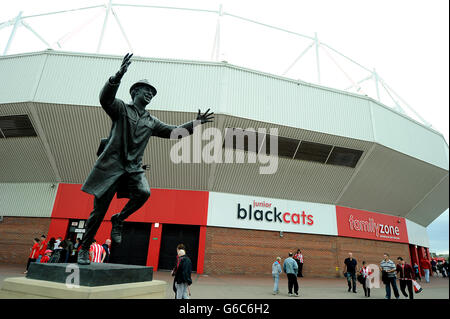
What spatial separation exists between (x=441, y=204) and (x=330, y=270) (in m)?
15.0

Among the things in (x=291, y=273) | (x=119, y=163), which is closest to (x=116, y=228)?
(x=119, y=163)

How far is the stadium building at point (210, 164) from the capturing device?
1382 centimetres

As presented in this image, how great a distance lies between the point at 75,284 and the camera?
2762 mm

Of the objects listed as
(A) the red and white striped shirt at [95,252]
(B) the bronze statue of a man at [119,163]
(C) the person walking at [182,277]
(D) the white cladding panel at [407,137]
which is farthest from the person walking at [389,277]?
(A) the red and white striped shirt at [95,252]

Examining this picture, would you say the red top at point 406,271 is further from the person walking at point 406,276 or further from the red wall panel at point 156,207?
the red wall panel at point 156,207

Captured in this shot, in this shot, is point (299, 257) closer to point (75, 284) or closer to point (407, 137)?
point (407, 137)

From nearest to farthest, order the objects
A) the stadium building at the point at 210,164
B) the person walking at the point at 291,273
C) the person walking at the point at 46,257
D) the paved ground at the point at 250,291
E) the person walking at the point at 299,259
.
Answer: the paved ground at the point at 250,291, the person walking at the point at 291,273, the person walking at the point at 46,257, the stadium building at the point at 210,164, the person walking at the point at 299,259

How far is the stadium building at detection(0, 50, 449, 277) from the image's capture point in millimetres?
13820

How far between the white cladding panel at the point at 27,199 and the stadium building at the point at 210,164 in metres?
0.06

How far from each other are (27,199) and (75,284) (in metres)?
16.3

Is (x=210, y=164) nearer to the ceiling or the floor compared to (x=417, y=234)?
nearer to the ceiling

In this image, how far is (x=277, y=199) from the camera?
54.5ft

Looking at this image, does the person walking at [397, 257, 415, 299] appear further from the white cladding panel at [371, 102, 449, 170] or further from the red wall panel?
the red wall panel

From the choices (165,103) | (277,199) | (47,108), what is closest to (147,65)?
(165,103)
